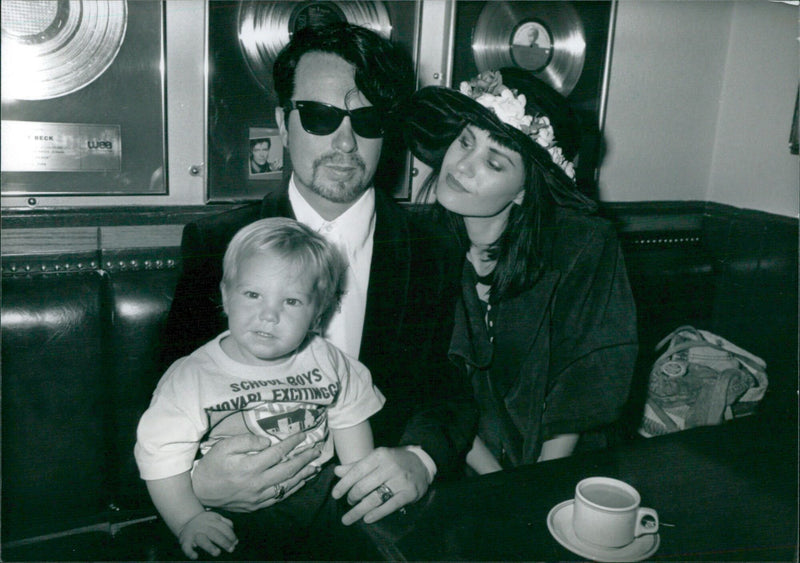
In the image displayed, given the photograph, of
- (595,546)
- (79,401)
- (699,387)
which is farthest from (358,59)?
(699,387)

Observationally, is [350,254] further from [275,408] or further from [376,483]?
[376,483]

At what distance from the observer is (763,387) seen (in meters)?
2.42

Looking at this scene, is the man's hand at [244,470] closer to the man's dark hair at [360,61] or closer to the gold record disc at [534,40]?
the man's dark hair at [360,61]

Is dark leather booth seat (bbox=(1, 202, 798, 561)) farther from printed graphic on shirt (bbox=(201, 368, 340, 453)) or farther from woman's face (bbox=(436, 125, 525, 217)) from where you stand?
woman's face (bbox=(436, 125, 525, 217))

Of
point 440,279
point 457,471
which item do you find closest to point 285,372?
point 440,279

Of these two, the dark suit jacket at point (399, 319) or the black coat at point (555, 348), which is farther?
the black coat at point (555, 348)

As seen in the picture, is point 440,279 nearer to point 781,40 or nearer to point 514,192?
point 514,192

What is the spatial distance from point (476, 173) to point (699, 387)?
4.12 ft

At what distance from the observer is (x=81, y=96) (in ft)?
5.90

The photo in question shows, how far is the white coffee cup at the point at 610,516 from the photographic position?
95 cm

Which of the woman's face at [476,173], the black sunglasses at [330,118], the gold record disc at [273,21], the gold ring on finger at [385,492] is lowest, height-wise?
the gold ring on finger at [385,492]

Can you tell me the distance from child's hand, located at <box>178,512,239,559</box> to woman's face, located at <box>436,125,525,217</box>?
3.43ft

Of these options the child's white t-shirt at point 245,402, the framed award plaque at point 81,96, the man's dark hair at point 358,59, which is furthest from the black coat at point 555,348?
the framed award plaque at point 81,96

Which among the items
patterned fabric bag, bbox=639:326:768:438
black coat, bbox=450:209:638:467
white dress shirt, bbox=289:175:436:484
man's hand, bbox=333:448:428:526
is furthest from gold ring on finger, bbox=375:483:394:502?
patterned fabric bag, bbox=639:326:768:438
